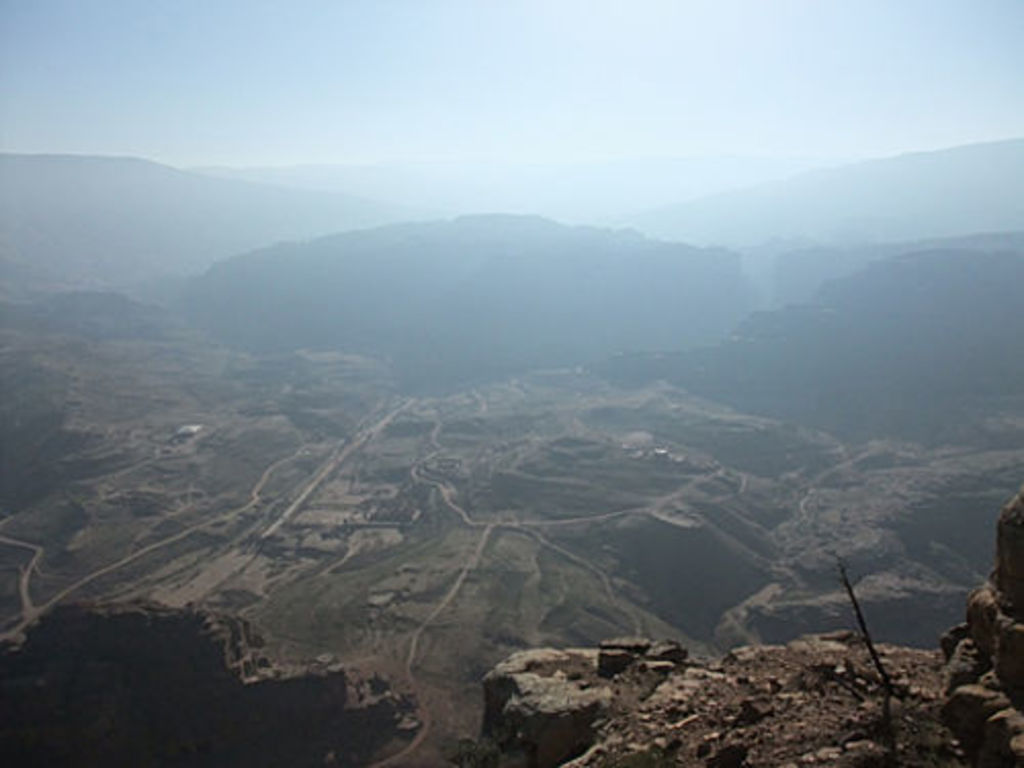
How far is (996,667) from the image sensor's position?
12.9 metres

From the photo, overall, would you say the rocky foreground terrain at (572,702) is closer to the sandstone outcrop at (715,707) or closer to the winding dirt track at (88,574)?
the sandstone outcrop at (715,707)

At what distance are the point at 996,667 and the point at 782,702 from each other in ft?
15.0

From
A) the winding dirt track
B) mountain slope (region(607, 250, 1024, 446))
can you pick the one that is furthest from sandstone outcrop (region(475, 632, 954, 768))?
mountain slope (region(607, 250, 1024, 446))

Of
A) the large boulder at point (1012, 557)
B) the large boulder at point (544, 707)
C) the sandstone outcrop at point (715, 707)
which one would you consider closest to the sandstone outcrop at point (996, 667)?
the large boulder at point (1012, 557)

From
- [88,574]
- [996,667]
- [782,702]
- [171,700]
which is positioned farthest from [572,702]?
[88,574]

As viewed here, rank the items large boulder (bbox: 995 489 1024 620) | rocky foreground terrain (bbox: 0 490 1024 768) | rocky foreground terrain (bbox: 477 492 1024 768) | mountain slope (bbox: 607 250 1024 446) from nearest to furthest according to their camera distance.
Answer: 1. rocky foreground terrain (bbox: 477 492 1024 768)
2. rocky foreground terrain (bbox: 0 490 1024 768)
3. large boulder (bbox: 995 489 1024 620)
4. mountain slope (bbox: 607 250 1024 446)

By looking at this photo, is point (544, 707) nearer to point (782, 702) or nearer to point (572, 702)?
point (572, 702)

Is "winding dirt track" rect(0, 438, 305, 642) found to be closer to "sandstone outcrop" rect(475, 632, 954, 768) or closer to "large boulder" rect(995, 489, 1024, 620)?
"sandstone outcrop" rect(475, 632, 954, 768)

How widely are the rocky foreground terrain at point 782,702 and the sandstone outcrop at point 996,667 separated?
2 centimetres

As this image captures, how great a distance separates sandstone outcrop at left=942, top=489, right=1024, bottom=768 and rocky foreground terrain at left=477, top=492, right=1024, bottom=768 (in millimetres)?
24

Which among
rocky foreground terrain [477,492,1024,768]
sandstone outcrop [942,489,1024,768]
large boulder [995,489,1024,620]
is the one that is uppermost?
large boulder [995,489,1024,620]

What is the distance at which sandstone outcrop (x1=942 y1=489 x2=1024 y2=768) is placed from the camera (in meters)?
11.6

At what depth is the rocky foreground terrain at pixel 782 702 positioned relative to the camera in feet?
41.4

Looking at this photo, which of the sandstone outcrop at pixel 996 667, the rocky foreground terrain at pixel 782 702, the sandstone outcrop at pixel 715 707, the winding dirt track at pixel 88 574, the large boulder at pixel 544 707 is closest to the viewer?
the sandstone outcrop at pixel 996 667
